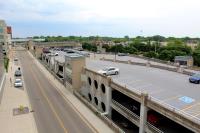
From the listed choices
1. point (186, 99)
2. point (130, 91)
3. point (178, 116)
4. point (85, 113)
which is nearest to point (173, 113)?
point (178, 116)

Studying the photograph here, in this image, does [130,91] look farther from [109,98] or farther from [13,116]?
[13,116]

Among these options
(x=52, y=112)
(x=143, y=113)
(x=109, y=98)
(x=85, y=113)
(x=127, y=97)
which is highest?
(x=143, y=113)

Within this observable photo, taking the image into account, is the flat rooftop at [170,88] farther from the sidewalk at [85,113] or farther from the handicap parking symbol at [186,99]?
the sidewalk at [85,113]

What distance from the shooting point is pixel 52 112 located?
117 feet

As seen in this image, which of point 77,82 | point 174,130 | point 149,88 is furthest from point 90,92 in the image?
point 174,130

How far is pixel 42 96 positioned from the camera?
149ft

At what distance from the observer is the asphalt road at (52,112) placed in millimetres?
29500

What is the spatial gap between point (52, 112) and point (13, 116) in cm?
591

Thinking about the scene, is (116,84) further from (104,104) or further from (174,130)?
(174,130)

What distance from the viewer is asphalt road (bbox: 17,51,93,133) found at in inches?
1161

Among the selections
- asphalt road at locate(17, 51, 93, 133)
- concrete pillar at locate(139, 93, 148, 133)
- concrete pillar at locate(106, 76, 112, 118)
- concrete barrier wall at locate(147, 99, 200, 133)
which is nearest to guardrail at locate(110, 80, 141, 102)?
concrete pillar at locate(106, 76, 112, 118)

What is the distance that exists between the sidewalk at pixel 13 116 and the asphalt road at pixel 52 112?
3.28 ft

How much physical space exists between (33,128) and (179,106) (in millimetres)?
18819

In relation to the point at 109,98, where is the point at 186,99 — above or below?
above
